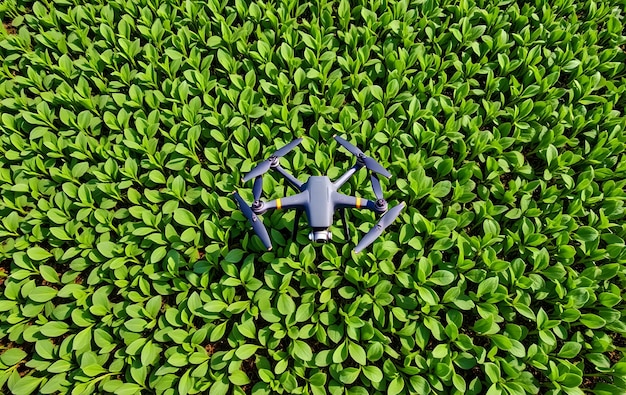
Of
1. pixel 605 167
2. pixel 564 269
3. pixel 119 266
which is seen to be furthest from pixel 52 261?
pixel 605 167

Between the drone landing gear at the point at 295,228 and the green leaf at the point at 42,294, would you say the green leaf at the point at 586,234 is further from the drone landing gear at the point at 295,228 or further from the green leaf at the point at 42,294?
the green leaf at the point at 42,294

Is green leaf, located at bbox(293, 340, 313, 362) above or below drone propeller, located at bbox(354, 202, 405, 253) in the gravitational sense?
below

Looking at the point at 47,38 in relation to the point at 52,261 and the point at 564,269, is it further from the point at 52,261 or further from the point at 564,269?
the point at 564,269

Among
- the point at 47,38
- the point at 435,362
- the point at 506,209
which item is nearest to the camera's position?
the point at 435,362

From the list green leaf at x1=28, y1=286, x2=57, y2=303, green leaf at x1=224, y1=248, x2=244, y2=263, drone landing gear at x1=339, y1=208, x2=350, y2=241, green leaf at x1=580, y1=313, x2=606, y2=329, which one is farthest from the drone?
green leaf at x1=28, y1=286, x2=57, y2=303

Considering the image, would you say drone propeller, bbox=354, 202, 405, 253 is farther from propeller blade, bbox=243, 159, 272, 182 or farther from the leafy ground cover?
propeller blade, bbox=243, 159, 272, 182

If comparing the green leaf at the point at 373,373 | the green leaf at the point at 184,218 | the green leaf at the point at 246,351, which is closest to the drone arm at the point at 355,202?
the green leaf at the point at 373,373

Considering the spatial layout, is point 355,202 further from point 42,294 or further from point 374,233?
point 42,294

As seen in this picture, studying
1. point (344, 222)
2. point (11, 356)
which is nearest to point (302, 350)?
point (344, 222)
